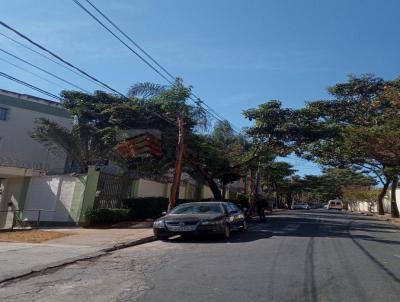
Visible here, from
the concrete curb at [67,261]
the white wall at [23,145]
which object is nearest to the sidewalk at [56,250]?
the concrete curb at [67,261]

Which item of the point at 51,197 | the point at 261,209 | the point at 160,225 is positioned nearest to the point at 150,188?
the point at 261,209

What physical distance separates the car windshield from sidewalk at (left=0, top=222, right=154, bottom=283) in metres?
1.31

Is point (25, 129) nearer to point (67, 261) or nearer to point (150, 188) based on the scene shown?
point (150, 188)

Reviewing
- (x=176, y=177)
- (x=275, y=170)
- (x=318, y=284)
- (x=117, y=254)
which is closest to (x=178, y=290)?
(x=318, y=284)

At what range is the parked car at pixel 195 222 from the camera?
47.2 ft

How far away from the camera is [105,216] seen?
67.8 feet

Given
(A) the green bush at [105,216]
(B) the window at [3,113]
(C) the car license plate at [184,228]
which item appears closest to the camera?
(C) the car license plate at [184,228]

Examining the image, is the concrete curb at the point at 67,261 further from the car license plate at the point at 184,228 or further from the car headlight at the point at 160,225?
the car license plate at the point at 184,228

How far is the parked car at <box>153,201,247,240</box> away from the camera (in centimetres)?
1438

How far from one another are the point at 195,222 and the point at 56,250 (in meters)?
4.33

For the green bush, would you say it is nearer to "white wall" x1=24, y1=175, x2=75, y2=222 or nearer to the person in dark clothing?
"white wall" x1=24, y1=175, x2=75, y2=222

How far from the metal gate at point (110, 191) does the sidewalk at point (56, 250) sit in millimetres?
5382

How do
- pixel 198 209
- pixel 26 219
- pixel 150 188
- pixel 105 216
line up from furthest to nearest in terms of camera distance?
pixel 150 188
pixel 26 219
pixel 105 216
pixel 198 209

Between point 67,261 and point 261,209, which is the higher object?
point 261,209
